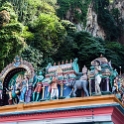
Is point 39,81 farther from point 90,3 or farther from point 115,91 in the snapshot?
point 90,3

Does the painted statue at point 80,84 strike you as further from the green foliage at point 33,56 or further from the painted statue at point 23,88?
the green foliage at point 33,56

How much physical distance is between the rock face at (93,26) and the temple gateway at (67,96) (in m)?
27.2

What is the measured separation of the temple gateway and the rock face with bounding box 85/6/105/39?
27.2 meters

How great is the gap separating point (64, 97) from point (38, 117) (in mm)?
1188

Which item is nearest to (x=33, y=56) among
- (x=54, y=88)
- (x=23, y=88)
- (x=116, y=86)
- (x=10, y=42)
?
(x=10, y=42)

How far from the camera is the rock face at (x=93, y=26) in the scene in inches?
1561

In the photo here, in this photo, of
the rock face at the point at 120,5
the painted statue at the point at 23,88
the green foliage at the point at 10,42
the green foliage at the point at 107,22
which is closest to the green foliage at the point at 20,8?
the green foliage at the point at 10,42

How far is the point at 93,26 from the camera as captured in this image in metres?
40.1

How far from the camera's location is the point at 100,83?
37.1 ft

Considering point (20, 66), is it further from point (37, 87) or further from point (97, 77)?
point (97, 77)

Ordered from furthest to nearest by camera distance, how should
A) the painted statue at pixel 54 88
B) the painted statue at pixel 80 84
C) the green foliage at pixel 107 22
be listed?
the green foliage at pixel 107 22
the painted statue at pixel 54 88
the painted statue at pixel 80 84

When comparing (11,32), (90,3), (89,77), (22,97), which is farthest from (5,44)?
(90,3)

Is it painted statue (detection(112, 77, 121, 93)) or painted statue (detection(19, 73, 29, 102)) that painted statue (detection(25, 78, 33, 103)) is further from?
painted statue (detection(112, 77, 121, 93))

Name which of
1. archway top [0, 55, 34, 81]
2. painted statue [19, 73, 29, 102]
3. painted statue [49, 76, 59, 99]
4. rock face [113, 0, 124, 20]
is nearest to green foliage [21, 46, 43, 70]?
archway top [0, 55, 34, 81]
